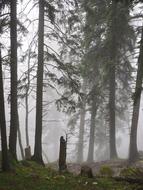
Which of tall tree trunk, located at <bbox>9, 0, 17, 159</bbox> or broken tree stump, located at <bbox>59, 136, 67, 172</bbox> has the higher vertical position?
tall tree trunk, located at <bbox>9, 0, 17, 159</bbox>

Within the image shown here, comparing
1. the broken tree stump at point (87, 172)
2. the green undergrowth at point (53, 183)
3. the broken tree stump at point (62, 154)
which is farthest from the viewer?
the broken tree stump at point (62, 154)

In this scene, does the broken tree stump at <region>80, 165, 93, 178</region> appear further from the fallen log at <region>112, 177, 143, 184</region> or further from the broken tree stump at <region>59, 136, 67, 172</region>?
the broken tree stump at <region>59, 136, 67, 172</region>

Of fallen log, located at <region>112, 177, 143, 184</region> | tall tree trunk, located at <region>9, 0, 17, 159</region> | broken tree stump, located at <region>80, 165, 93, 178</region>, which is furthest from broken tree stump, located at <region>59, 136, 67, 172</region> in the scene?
fallen log, located at <region>112, 177, 143, 184</region>

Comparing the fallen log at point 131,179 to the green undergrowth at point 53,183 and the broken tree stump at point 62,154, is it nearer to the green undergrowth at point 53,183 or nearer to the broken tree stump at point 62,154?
the green undergrowth at point 53,183

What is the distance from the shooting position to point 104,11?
17.0 m

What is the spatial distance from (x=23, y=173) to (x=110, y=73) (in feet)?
32.1

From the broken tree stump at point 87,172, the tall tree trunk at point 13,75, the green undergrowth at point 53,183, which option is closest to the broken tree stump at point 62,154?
the green undergrowth at point 53,183

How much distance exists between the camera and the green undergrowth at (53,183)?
324 inches

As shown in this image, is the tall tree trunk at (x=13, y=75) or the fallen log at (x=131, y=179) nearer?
the fallen log at (x=131, y=179)

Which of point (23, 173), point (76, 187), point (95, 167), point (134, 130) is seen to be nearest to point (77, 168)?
point (95, 167)

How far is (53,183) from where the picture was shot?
8.77 m

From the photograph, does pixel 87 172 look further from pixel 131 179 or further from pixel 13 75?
pixel 13 75

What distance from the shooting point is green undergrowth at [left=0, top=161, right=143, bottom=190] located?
8242 millimetres

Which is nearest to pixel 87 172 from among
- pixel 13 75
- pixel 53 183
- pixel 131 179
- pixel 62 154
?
pixel 53 183
